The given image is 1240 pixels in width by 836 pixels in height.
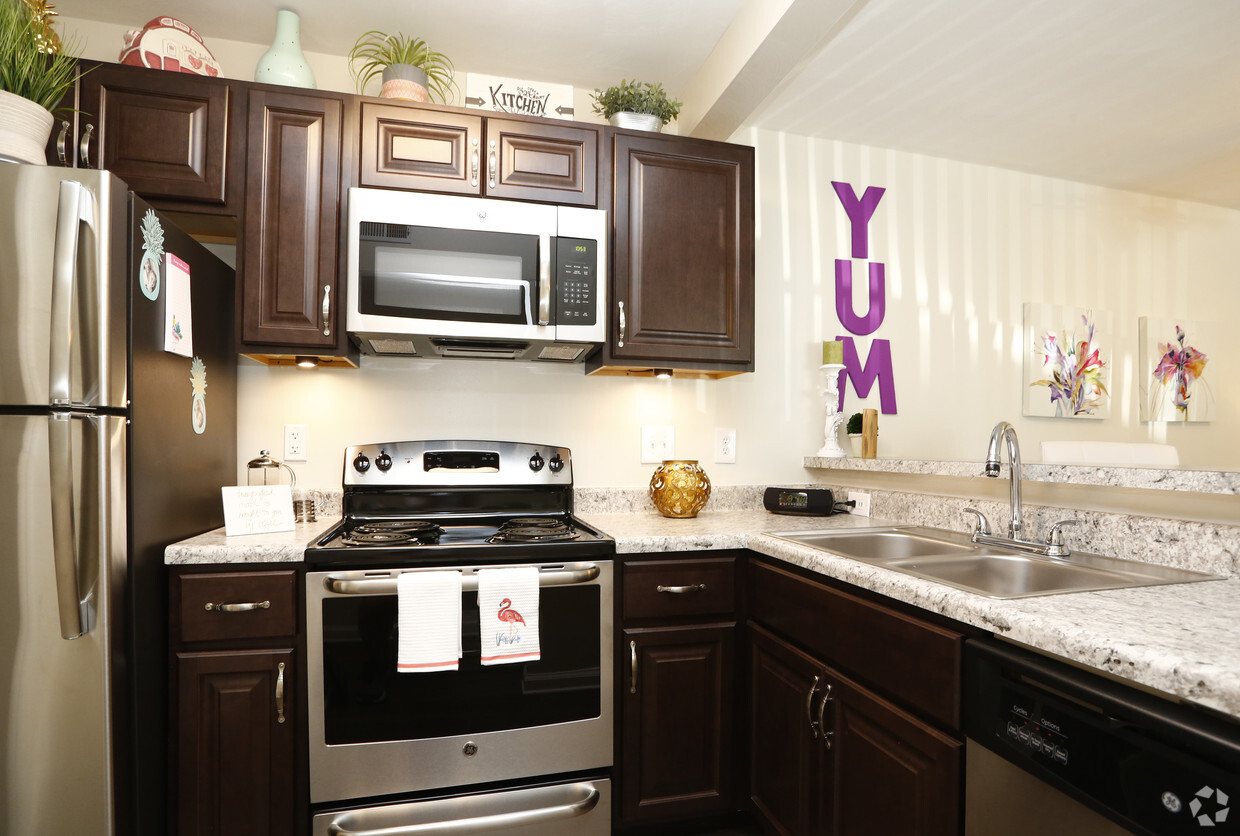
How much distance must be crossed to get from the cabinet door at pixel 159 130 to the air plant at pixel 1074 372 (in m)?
3.41

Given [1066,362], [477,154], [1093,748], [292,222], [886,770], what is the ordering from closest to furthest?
[1093,748]
[886,770]
[292,222]
[477,154]
[1066,362]

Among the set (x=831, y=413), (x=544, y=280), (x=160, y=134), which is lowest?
(x=831, y=413)

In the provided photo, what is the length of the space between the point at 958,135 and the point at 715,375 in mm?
1522

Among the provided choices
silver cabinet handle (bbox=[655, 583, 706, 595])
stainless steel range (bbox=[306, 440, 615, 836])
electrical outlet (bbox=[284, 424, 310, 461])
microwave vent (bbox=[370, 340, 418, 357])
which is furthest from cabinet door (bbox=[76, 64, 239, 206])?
silver cabinet handle (bbox=[655, 583, 706, 595])

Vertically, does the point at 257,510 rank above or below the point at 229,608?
above

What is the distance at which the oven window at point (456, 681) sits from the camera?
1.57m

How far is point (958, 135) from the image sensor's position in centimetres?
262

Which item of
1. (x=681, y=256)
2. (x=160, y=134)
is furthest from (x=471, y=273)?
(x=160, y=134)

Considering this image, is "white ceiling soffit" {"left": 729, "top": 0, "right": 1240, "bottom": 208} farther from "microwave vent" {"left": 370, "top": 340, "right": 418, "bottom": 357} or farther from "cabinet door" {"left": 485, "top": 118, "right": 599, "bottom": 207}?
"microwave vent" {"left": 370, "top": 340, "right": 418, "bottom": 357}

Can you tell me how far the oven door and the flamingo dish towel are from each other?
4 centimetres

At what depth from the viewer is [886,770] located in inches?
47.8

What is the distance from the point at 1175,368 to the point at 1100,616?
10.6 ft

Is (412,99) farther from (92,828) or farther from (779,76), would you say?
(92,828)

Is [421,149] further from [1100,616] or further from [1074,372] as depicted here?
[1074,372]
